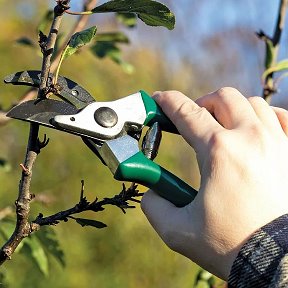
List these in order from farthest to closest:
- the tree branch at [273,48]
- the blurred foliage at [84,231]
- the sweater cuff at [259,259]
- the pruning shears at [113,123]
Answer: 1. the blurred foliage at [84,231]
2. the tree branch at [273,48]
3. the pruning shears at [113,123]
4. the sweater cuff at [259,259]

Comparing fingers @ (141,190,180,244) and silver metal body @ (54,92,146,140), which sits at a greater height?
silver metal body @ (54,92,146,140)

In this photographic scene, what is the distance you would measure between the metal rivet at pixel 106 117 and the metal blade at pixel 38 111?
0.24 feet

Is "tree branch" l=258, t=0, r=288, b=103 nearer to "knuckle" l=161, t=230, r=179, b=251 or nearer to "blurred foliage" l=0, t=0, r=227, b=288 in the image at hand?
"knuckle" l=161, t=230, r=179, b=251

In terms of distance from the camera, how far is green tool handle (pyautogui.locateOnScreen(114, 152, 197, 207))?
1.07 meters

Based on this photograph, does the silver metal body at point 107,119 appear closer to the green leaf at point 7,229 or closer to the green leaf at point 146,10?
the green leaf at point 146,10

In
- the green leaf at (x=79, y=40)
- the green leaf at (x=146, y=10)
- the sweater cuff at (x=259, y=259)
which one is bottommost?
the sweater cuff at (x=259, y=259)

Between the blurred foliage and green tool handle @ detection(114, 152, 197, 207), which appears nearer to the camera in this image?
green tool handle @ detection(114, 152, 197, 207)

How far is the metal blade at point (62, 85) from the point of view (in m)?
1.04

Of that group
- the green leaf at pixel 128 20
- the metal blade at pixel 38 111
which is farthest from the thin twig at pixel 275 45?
the metal blade at pixel 38 111

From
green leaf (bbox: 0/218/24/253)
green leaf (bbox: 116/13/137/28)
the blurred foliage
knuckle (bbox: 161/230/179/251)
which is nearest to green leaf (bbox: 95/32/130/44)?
green leaf (bbox: 116/13/137/28)

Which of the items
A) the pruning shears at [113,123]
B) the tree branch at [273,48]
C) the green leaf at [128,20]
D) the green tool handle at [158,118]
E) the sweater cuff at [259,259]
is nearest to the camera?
the sweater cuff at [259,259]

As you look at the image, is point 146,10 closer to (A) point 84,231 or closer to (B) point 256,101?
(B) point 256,101

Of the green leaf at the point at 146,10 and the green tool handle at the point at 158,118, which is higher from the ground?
the green leaf at the point at 146,10

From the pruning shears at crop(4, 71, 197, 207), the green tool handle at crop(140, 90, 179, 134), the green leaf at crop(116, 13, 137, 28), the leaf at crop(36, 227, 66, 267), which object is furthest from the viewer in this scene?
the green leaf at crop(116, 13, 137, 28)
